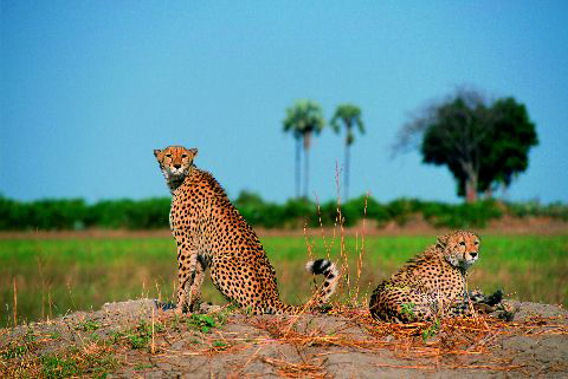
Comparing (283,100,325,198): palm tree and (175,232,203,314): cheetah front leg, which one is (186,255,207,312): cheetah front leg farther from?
(283,100,325,198): palm tree

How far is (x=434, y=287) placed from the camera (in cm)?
592

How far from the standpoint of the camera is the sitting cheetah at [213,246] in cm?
610

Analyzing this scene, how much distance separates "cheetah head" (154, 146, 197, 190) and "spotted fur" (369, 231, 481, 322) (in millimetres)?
2070

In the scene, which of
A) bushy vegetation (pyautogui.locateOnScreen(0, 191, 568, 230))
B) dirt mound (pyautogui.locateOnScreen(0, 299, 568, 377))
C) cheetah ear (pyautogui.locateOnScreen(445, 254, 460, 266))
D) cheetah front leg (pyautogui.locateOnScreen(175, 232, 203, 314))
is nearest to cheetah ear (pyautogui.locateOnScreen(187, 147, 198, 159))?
cheetah front leg (pyautogui.locateOnScreen(175, 232, 203, 314))

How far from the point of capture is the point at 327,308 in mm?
6086

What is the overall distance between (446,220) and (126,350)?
94.4ft

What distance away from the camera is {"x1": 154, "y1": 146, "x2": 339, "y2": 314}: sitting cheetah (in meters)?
6.10

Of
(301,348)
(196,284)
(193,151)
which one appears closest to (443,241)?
(301,348)

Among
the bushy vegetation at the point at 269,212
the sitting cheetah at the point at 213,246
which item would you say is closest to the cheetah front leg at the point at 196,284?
the sitting cheetah at the point at 213,246

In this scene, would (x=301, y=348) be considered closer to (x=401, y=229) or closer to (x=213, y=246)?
(x=213, y=246)

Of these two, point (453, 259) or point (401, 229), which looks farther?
point (401, 229)

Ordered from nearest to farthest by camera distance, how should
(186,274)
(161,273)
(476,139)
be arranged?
(186,274) < (161,273) < (476,139)

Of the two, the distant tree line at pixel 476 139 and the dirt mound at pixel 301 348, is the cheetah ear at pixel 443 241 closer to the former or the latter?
the dirt mound at pixel 301 348

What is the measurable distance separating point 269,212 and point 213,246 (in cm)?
2868
